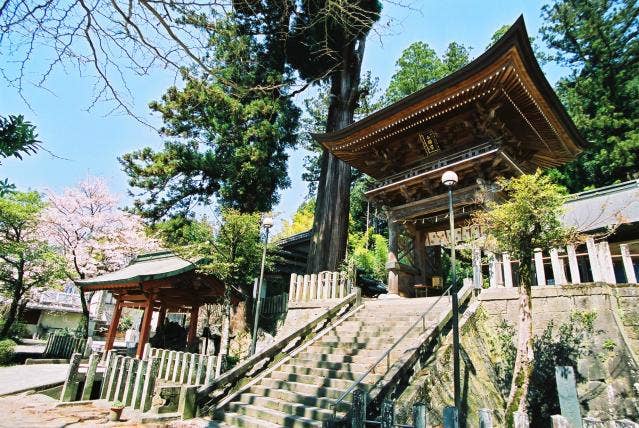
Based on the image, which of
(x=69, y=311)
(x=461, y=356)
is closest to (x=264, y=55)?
(x=461, y=356)

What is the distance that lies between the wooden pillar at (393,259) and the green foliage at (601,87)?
14.0m

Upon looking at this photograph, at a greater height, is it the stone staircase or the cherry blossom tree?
the cherry blossom tree

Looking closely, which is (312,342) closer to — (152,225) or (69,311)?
(152,225)

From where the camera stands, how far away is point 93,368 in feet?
24.8

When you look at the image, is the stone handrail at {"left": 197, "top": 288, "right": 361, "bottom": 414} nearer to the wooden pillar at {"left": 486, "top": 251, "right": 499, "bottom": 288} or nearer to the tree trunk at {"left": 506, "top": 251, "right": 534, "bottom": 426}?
the wooden pillar at {"left": 486, "top": 251, "right": 499, "bottom": 288}

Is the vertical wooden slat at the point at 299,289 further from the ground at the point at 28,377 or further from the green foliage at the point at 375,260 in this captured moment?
the green foliage at the point at 375,260

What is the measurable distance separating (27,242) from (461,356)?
1762cm

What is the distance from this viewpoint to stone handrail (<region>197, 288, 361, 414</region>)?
6.30 m

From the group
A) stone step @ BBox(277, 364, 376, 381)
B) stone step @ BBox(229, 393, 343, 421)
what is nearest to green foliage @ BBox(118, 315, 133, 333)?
stone step @ BBox(277, 364, 376, 381)

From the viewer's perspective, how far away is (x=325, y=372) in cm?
654

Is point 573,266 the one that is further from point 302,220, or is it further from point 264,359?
point 302,220

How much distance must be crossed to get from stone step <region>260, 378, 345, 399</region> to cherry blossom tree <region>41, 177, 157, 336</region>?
1354 centimetres

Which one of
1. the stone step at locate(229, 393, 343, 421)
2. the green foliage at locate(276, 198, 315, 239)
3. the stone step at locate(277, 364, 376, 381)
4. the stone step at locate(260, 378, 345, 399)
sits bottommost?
the stone step at locate(229, 393, 343, 421)

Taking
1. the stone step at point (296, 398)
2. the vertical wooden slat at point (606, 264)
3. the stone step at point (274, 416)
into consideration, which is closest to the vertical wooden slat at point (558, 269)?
the vertical wooden slat at point (606, 264)
